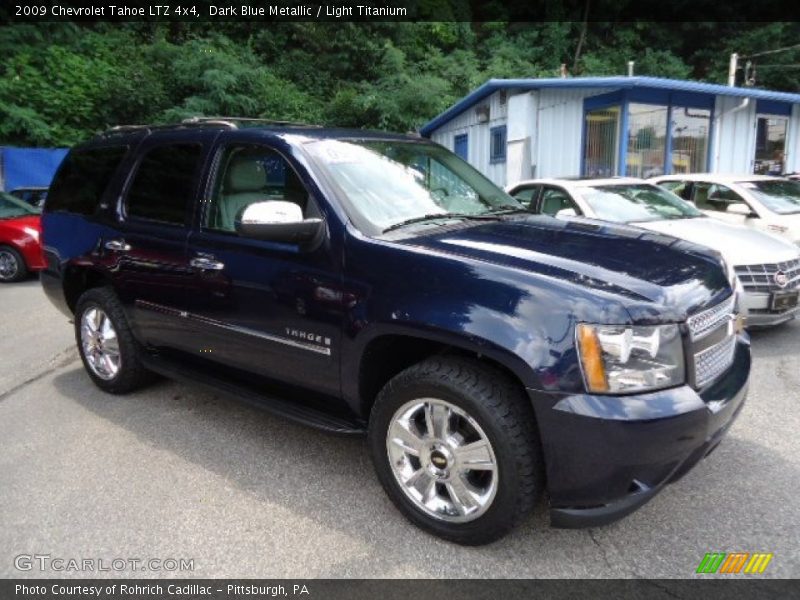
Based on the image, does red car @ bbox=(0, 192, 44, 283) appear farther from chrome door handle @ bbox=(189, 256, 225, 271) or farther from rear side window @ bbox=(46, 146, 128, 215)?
chrome door handle @ bbox=(189, 256, 225, 271)

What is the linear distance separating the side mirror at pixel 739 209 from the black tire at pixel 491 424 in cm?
649

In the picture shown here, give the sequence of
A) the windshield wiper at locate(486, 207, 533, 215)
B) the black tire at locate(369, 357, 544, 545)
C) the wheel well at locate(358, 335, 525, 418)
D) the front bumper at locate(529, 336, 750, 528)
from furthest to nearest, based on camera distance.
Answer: the windshield wiper at locate(486, 207, 533, 215) → the wheel well at locate(358, 335, 525, 418) → the black tire at locate(369, 357, 544, 545) → the front bumper at locate(529, 336, 750, 528)

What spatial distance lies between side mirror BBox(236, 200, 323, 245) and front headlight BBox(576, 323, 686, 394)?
1353 mm

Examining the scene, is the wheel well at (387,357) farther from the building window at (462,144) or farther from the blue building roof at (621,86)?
the building window at (462,144)

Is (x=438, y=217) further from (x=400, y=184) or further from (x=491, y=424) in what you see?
(x=491, y=424)

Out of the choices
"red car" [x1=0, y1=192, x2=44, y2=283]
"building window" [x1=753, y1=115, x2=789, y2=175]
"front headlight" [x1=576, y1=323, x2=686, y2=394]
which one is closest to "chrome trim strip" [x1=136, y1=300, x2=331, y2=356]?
"front headlight" [x1=576, y1=323, x2=686, y2=394]

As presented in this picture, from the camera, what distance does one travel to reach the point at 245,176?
3.60m

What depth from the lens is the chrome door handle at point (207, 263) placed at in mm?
3484

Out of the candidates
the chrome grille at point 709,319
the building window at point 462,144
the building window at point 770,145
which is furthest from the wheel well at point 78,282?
the building window at point 770,145

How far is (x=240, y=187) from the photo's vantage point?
3611mm

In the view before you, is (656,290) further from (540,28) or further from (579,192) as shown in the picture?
(540,28)

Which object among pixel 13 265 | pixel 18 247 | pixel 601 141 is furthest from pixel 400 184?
pixel 601 141

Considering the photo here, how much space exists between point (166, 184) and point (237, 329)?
116cm

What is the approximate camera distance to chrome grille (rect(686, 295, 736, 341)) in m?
2.55
